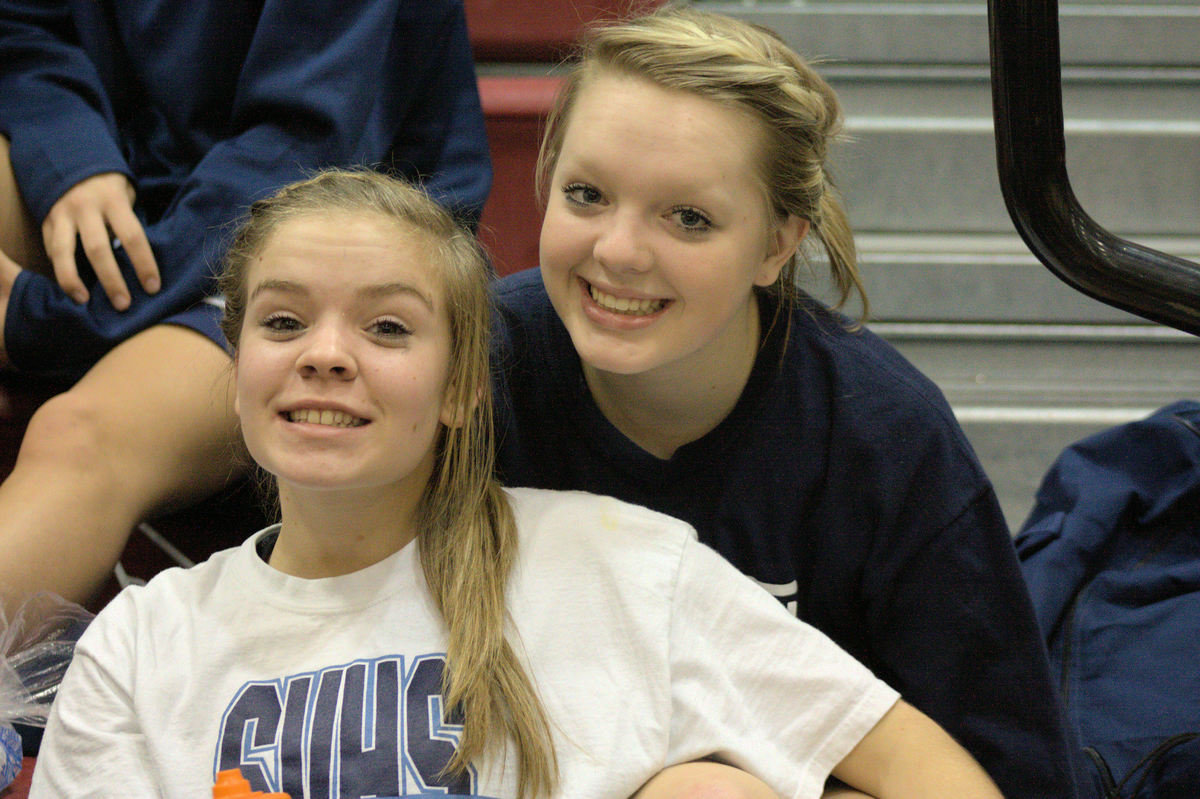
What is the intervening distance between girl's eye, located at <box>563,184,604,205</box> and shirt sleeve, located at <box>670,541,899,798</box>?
0.32m

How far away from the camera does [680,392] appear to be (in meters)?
0.98

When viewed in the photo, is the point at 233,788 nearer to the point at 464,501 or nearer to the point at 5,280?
the point at 464,501

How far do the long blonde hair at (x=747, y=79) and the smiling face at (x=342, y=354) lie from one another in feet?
0.74

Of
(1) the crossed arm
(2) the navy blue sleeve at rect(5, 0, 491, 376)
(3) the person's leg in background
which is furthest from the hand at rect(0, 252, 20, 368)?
(1) the crossed arm

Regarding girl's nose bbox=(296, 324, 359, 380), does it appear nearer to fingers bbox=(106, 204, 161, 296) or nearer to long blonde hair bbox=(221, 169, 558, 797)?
long blonde hair bbox=(221, 169, 558, 797)

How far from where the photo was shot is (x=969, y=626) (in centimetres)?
94

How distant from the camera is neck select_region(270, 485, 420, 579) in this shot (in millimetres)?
851

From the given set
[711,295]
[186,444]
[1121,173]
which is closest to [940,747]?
[711,295]

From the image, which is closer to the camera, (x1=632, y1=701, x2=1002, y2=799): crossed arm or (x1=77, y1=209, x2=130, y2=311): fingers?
(x1=632, y1=701, x2=1002, y2=799): crossed arm

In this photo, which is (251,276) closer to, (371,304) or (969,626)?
(371,304)

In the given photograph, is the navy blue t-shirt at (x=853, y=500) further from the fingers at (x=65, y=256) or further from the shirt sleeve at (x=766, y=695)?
the fingers at (x=65, y=256)

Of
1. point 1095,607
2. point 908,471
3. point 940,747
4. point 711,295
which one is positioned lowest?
point 1095,607

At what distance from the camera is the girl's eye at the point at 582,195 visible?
0.92 meters

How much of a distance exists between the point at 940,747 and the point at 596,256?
43 centimetres
